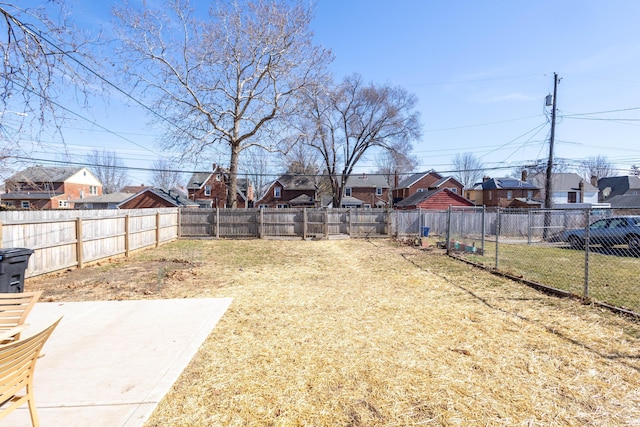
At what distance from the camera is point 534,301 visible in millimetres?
5621

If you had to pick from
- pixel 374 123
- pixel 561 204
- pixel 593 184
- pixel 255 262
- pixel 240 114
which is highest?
pixel 374 123

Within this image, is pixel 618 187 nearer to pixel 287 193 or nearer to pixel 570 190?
pixel 570 190

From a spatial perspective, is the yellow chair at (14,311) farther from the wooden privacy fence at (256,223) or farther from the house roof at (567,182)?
the house roof at (567,182)

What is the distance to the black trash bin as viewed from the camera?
513cm

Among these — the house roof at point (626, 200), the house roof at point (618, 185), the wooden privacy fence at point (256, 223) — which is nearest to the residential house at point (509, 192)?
the house roof at point (626, 200)

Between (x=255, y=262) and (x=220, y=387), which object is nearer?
(x=220, y=387)

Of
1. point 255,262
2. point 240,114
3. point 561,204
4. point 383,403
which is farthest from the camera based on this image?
point 561,204

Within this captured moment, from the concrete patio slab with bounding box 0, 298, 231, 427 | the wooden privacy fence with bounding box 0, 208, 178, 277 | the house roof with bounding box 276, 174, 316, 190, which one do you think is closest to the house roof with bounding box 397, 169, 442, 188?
the house roof with bounding box 276, 174, 316, 190

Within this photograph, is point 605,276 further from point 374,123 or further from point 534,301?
point 374,123

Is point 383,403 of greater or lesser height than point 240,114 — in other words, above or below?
below

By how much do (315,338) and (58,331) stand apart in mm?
3382

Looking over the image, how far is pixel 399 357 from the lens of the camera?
347cm

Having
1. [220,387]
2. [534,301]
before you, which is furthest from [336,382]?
[534,301]

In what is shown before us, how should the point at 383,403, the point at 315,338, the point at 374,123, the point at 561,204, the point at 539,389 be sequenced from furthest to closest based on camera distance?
1. the point at 561,204
2. the point at 374,123
3. the point at 315,338
4. the point at 539,389
5. the point at 383,403
